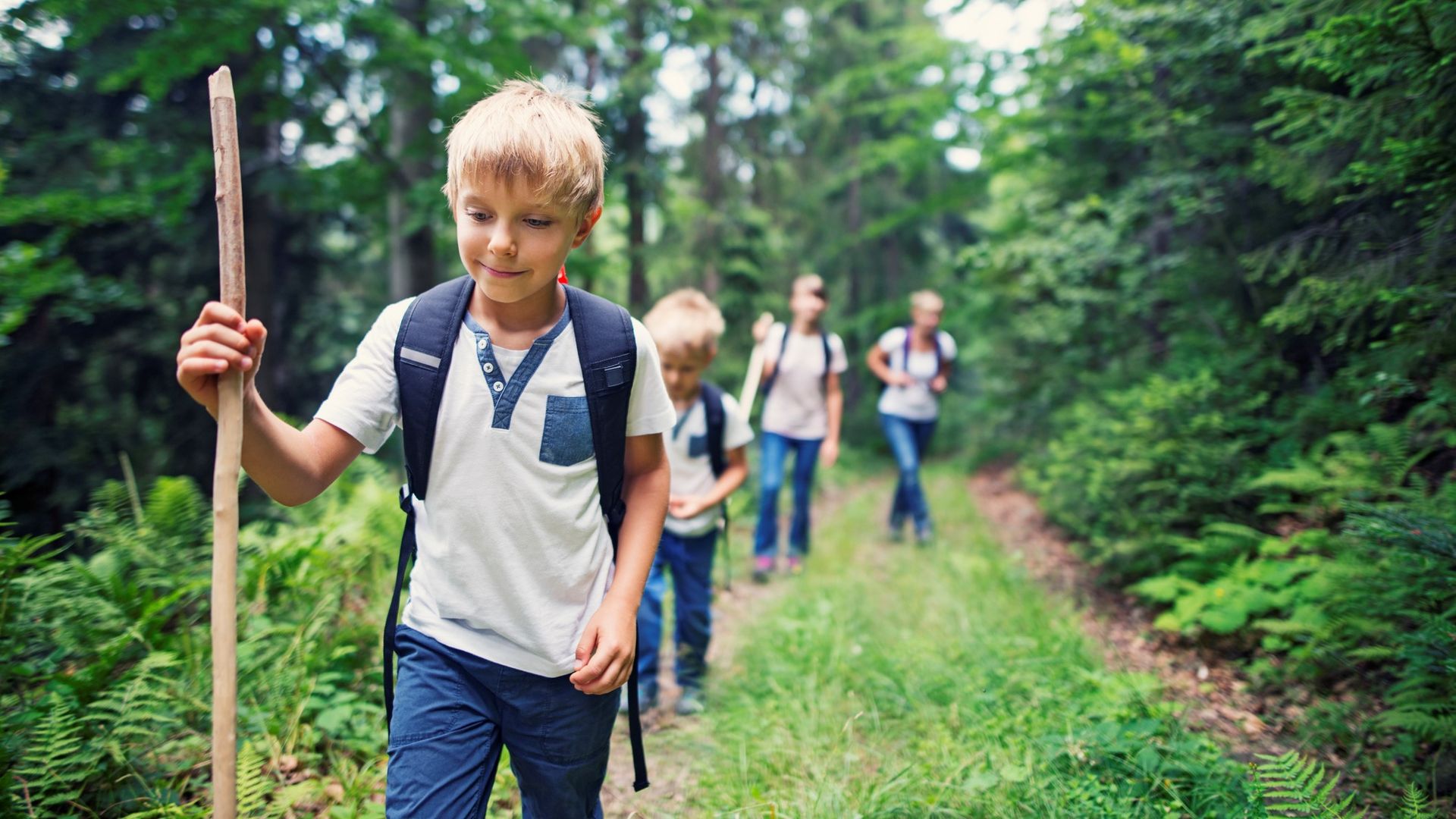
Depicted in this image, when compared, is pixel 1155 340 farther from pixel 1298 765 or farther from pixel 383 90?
pixel 383 90

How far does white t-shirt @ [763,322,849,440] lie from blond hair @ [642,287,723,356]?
2.32 m

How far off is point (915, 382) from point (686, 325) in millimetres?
3915

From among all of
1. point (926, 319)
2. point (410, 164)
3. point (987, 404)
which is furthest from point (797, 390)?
point (987, 404)

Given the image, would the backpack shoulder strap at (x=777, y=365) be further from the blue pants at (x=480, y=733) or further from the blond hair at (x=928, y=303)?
the blue pants at (x=480, y=733)

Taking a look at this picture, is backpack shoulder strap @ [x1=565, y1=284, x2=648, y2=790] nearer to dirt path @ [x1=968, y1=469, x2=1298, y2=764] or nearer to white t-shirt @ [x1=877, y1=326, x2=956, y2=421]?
dirt path @ [x1=968, y1=469, x2=1298, y2=764]

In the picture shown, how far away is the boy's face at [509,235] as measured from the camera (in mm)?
1634

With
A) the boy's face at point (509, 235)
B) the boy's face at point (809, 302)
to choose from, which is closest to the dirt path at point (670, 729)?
the boy's face at point (509, 235)

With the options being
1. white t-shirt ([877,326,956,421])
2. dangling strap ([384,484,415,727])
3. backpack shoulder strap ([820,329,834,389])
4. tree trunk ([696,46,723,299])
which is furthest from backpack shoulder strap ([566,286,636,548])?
tree trunk ([696,46,723,299])

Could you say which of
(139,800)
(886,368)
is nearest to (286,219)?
(886,368)

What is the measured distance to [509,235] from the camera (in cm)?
164

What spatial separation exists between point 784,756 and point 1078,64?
21.9ft

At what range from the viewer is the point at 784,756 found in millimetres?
3180

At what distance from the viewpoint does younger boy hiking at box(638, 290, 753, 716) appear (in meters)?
3.64

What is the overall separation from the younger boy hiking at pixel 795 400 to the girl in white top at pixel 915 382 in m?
0.95
